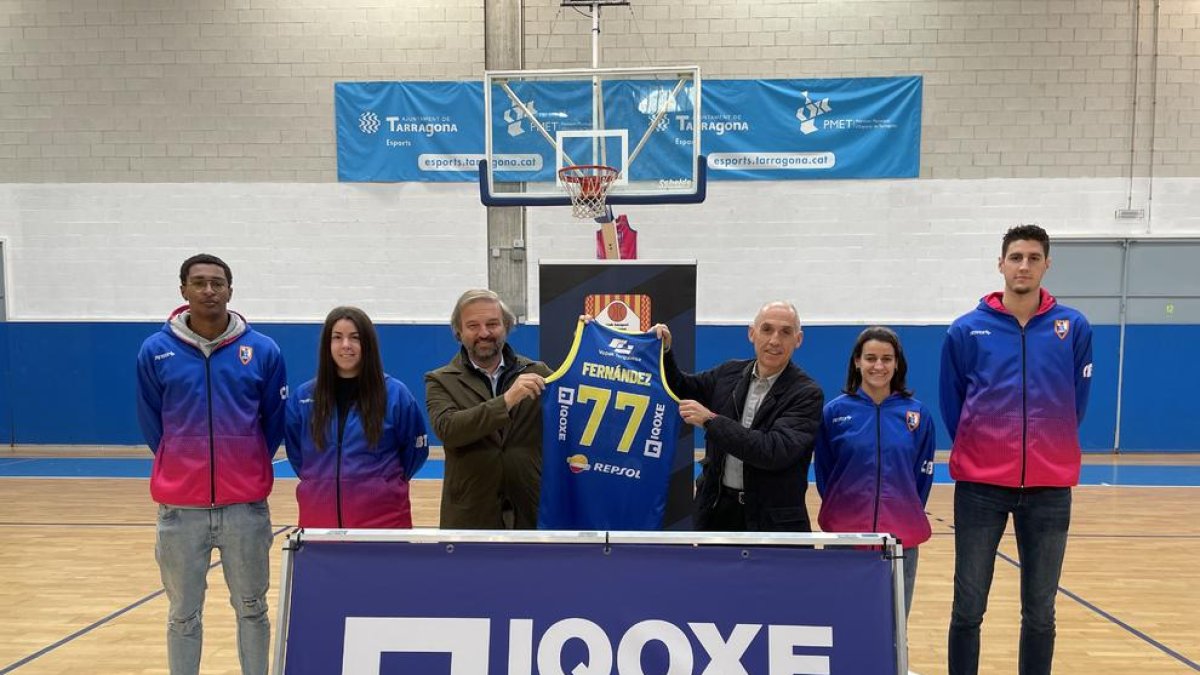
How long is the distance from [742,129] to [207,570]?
25.3 feet

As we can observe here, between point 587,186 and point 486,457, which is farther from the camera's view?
point 587,186

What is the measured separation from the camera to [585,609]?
204 cm

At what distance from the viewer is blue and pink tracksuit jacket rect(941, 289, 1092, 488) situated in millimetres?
2859

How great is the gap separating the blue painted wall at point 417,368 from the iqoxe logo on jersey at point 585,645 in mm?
6708

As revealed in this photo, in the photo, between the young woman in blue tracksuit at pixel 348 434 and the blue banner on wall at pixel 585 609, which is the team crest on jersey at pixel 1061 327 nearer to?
the blue banner on wall at pixel 585 609

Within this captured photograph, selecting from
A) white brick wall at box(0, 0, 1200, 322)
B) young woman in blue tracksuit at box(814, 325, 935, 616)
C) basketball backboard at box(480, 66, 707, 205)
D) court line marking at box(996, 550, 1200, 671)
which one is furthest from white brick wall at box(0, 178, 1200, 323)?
young woman in blue tracksuit at box(814, 325, 935, 616)

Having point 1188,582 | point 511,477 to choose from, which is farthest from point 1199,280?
point 511,477

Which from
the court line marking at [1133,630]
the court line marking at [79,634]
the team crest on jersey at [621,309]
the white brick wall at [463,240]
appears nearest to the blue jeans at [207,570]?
the court line marking at [79,634]

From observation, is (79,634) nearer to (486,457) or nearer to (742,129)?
(486,457)

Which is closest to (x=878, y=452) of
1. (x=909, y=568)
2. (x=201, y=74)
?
(x=909, y=568)

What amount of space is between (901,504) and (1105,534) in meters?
4.47

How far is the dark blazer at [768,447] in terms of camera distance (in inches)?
98.3

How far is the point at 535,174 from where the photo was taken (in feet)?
23.5

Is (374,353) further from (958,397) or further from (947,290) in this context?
(947,290)
